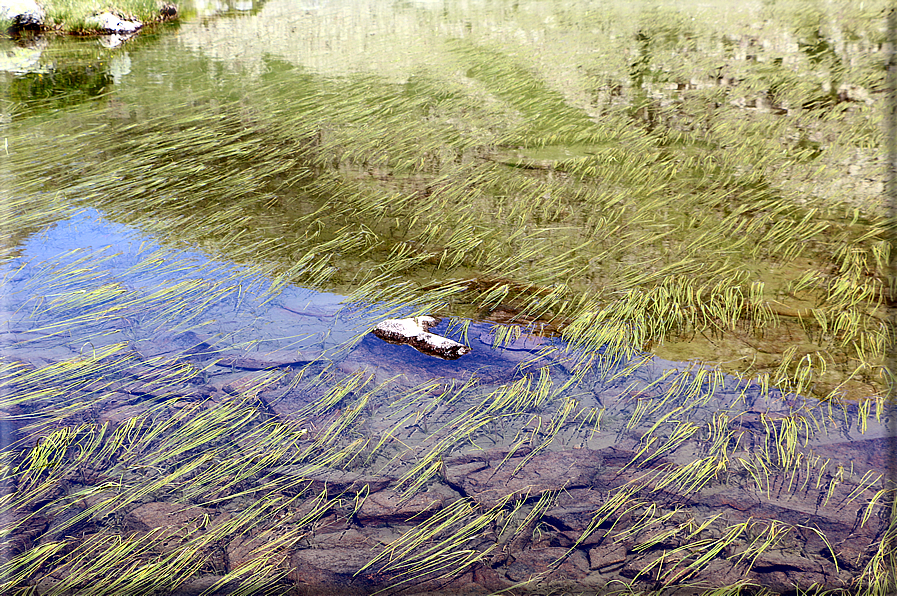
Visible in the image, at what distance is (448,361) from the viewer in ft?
10.2

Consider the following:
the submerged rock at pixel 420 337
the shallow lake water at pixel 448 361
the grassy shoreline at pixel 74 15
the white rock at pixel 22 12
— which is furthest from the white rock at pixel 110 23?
the submerged rock at pixel 420 337

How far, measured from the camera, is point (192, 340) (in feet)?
10.5

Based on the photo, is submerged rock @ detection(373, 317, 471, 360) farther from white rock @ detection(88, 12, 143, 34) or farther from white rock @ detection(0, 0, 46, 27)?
white rock @ detection(0, 0, 46, 27)

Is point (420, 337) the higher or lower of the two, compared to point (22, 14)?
lower

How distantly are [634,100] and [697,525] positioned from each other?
25.5ft

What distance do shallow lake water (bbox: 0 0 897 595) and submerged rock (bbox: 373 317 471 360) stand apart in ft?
0.23

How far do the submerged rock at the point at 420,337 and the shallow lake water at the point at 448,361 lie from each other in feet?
0.23

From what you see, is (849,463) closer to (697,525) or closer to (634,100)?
(697,525)

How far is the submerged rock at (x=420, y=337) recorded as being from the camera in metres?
3.14

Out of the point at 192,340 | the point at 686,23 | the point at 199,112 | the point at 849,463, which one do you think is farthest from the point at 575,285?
the point at 686,23

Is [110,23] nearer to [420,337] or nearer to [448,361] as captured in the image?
[420,337]

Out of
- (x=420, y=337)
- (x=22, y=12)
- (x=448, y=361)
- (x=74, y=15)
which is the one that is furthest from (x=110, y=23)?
(x=448, y=361)

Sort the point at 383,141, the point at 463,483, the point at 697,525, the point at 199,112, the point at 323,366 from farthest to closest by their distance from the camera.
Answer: the point at 199,112, the point at 383,141, the point at 323,366, the point at 463,483, the point at 697,525

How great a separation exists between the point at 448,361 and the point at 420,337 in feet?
0.81
